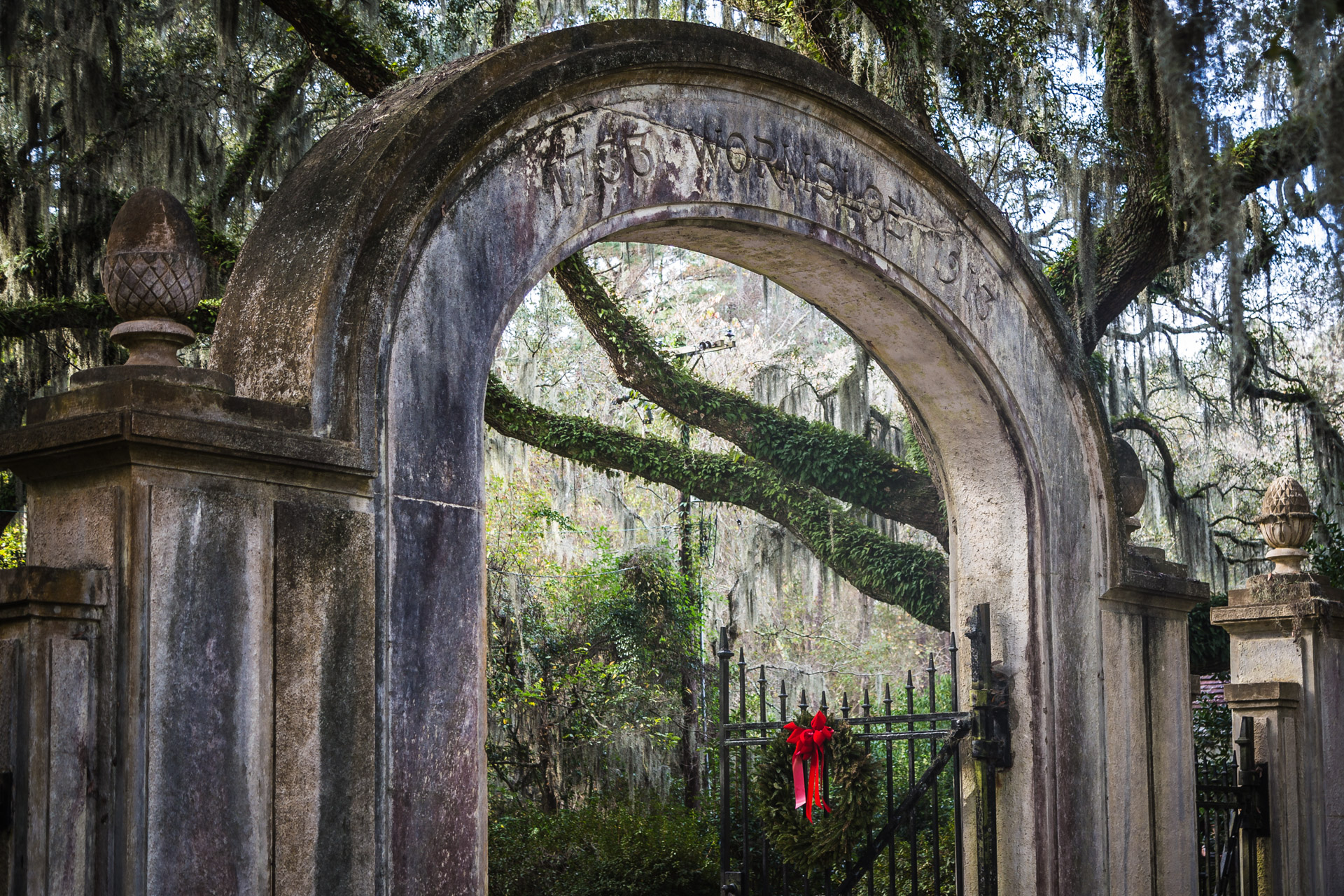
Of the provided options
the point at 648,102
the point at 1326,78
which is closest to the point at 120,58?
the point at 648,102

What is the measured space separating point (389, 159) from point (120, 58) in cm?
581

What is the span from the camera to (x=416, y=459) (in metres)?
3.56

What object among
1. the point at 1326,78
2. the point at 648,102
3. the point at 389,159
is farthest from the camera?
the point at 648,102

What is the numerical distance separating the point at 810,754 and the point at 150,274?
319 centimetres

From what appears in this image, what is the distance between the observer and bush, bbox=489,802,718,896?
902 cm

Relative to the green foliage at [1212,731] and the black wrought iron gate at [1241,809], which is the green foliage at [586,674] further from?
the black wrought iron gate at [1241,809]

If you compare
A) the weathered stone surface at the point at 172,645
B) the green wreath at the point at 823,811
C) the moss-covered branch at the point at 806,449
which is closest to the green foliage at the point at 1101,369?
the moss-covered branch at the point at 806,449

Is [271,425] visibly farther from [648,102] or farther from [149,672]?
[648,102]

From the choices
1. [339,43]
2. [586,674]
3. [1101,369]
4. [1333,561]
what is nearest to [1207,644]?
[1101,369]

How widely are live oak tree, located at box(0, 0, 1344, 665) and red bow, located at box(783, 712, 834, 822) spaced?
3479 mm

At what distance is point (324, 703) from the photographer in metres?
3.25

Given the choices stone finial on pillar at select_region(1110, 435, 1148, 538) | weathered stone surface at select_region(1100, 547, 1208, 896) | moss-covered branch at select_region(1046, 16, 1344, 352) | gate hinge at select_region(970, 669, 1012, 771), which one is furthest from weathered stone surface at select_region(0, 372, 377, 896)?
moss-covered branch at select_region(1046, 16, 1344, 352)

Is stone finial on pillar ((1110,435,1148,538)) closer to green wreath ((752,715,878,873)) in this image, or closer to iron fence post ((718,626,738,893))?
green wreath ((752,715,878,873))

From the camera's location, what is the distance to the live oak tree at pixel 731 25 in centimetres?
827
